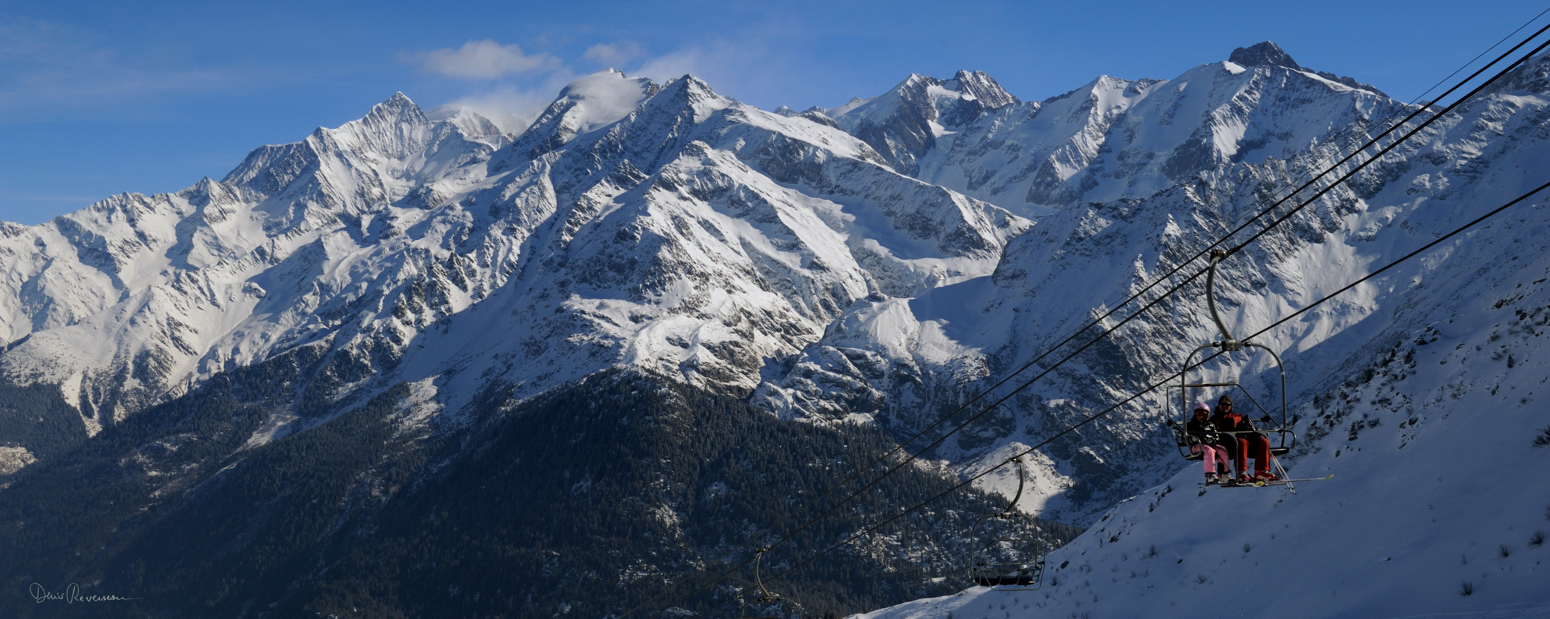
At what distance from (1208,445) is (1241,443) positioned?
3.32ft

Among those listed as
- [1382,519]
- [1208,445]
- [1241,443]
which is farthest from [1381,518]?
[1208,445]

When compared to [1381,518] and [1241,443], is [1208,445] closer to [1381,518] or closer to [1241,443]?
[1241,443]

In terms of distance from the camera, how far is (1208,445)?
24281 mm

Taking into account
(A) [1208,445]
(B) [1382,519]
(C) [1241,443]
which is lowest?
(B) [1382,519]

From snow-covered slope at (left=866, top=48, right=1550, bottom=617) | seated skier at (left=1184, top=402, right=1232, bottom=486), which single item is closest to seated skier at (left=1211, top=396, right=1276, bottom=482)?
seated skier at (left=1184, top=402, right=1232, bottom=486)

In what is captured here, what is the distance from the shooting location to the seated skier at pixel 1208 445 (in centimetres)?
2403

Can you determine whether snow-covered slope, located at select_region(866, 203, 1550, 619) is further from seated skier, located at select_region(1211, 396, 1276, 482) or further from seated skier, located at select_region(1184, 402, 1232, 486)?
seated skier, located at select_region(1184, 402, 1232, 486)

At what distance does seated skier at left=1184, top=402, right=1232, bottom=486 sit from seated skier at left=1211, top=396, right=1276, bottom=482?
24 cm

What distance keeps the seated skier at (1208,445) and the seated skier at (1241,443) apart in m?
0.24

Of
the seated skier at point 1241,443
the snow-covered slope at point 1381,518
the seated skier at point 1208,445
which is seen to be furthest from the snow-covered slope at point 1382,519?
the seated skier at point 1208,445

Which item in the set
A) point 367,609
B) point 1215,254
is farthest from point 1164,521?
point 367,609

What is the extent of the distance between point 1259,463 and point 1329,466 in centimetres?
1911

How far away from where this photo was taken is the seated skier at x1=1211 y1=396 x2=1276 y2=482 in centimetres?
2438

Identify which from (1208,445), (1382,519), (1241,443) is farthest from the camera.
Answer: (1382,519)
